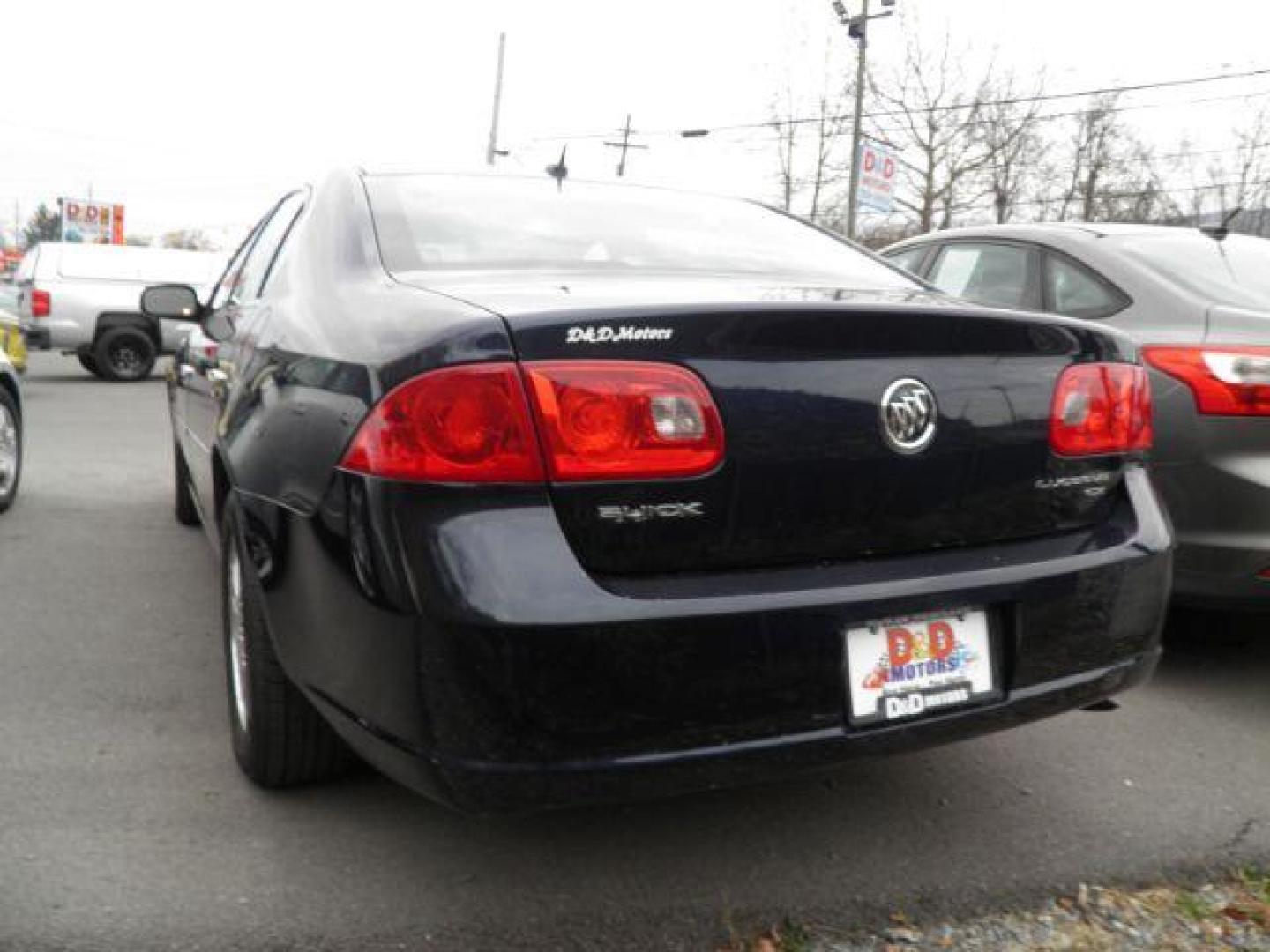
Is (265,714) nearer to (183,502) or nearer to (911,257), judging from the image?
(183,502)

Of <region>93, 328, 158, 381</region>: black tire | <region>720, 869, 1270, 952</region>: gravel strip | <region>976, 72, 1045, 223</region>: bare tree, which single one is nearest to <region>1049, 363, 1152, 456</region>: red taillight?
<region>720, 869, 1270, 952</region>: gravel strip

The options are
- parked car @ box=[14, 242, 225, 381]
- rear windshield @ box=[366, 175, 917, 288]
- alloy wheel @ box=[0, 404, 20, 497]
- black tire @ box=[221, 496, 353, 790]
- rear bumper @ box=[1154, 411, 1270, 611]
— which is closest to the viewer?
black tire @ box=[221, 496, 353, 790]

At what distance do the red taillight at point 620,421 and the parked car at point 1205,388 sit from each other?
2.06 metres

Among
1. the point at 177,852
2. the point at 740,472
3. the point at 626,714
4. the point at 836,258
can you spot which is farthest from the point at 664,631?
the point at 836,258

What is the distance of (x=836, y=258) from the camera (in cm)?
302

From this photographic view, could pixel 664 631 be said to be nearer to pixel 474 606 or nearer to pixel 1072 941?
pixel 474 606

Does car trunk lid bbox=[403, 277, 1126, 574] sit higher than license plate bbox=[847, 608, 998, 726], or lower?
higher

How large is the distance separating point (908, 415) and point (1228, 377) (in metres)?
1.74

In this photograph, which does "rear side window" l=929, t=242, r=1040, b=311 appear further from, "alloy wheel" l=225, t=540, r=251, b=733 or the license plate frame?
"alloy wheel" l=225, t=540, r=251, b=733

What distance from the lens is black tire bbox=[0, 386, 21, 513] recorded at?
587 centimetres

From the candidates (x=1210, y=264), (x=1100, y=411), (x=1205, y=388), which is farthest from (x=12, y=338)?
(x=1100, y=411)

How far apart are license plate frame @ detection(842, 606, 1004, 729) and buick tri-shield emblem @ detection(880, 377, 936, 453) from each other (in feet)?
1.03

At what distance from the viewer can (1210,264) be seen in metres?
4.05

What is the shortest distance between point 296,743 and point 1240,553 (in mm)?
2623
